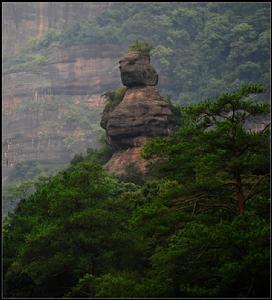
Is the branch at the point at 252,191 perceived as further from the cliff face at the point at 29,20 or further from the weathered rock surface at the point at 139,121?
the cliff face at the point at 29,20

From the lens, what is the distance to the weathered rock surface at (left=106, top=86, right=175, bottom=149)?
47.4 metres

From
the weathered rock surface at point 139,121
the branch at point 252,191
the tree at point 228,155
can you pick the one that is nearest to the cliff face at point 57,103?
the weathered rock surface at point 139,121

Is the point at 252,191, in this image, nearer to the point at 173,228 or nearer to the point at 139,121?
the point at 173,228

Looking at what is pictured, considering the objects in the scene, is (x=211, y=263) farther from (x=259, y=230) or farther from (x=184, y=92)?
(x=184, y=92)

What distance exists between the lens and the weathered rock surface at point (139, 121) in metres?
47.4

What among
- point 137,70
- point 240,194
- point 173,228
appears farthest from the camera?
point 137,70

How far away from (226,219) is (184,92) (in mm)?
85855

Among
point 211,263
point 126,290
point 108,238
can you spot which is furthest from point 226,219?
point 108,238

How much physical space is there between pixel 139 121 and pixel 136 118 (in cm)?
35

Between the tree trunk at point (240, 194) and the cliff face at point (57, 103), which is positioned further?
the cliff face at point (57, 103)

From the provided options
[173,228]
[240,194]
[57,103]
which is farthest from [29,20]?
[240,194]

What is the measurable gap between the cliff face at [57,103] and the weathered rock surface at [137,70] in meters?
52.7

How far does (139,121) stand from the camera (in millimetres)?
47688

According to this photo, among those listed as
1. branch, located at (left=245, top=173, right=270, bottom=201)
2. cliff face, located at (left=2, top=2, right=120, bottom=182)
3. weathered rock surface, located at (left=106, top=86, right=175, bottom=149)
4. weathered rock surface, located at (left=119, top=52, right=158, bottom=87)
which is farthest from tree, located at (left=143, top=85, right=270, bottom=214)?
cliff face, located at (left=2, top=2, right=120, bottom=182)
